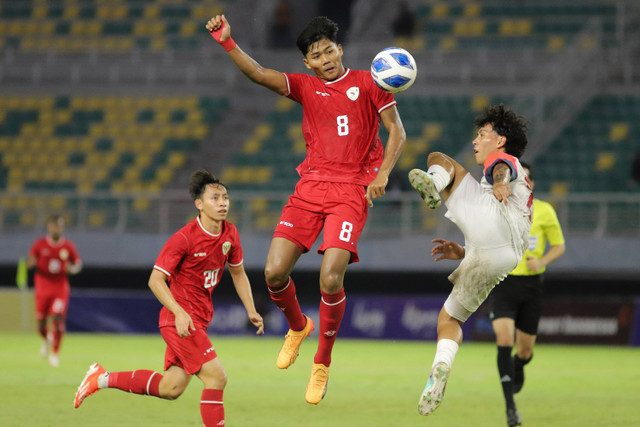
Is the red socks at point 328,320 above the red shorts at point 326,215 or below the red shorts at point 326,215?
below

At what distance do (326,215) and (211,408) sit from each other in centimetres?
175

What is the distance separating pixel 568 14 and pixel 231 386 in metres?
16.2

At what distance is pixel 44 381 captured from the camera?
488 inches

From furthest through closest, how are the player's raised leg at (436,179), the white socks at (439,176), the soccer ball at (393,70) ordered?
the soccer ball at (393,70)
the white socks at (439,176)
the player's raised leg at (436,179)

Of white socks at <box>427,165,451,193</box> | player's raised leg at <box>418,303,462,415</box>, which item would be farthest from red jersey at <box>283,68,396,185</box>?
player's raised leg at <box>418,303,462,415</box>

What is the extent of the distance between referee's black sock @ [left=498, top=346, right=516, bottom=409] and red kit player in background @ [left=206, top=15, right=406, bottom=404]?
80.6 inches

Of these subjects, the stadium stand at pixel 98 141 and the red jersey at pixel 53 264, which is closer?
the red jersey at pixel 53 264

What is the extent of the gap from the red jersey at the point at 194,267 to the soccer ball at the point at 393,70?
5.88 feet

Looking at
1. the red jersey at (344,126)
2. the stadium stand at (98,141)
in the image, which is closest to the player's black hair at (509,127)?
the red jersey at (344,126)

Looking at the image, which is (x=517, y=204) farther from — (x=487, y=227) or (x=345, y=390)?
(x=345, y=390)

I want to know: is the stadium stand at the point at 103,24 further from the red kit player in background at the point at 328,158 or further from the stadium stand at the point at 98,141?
the red kit player in background at the point at 328,158

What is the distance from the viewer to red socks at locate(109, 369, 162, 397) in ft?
25.5

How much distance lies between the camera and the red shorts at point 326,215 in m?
7.56

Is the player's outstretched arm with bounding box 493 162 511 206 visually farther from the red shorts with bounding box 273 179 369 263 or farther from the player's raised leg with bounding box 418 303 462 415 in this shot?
the red shorts with bounding box 273 179 369 263
